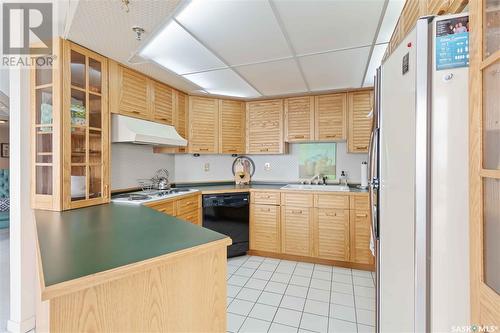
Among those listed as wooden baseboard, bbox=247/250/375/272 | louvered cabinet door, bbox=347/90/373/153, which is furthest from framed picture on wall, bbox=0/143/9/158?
louvered cabinet door, bbox=347/90/373/153

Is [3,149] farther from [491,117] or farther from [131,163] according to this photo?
[491,117]

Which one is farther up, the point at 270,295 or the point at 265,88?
the point at 265,88

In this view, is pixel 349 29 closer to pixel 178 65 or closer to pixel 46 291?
pixel 178 65

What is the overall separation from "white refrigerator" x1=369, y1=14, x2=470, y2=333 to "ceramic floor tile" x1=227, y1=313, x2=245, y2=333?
1196 mm

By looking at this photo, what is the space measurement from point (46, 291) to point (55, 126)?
1614mm

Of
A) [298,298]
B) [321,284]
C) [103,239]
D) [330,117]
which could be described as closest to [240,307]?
[298,298]

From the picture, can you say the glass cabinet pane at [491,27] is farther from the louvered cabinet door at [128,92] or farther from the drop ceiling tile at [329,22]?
the louvered cabinet door at [128,92]

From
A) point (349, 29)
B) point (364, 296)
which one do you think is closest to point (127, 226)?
point (349, 29)

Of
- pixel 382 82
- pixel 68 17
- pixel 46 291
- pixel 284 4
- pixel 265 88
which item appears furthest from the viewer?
pixel 265 88

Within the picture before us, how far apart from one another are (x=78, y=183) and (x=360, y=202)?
289 cm

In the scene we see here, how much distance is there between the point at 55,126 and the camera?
1.82m

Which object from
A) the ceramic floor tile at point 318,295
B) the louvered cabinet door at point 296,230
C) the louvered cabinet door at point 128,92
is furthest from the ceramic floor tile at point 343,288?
the louvered cabinet door at point 128,92

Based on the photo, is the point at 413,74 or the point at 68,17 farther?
the point at 68,17

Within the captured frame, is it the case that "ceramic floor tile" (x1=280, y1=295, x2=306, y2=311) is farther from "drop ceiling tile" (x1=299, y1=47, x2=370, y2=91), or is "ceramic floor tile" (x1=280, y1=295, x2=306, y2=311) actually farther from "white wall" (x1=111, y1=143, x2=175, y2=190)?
"drop ceiling tile" (x1=299, y1=47, x2=370, y2=91)
